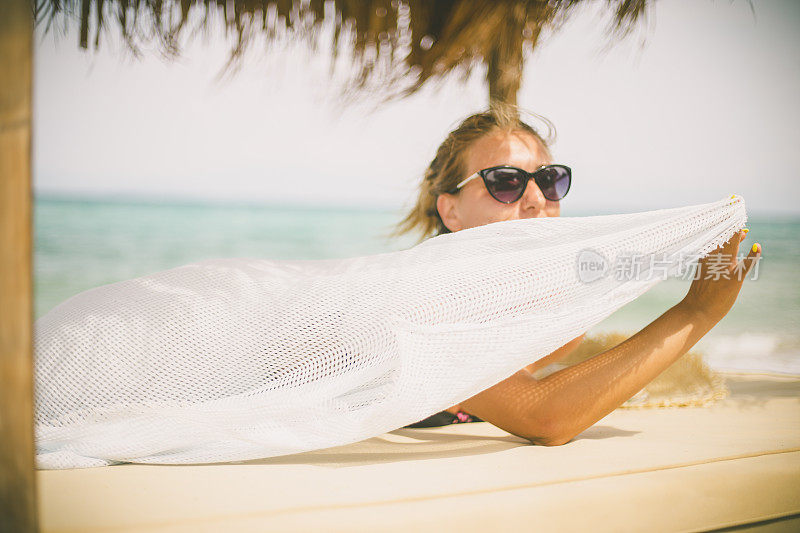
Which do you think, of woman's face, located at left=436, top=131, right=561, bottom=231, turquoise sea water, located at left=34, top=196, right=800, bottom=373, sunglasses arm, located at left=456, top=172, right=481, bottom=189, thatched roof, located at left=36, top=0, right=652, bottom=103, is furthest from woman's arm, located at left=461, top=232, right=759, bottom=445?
turquoise sea water, located at left=34, top=196, right=800, bottom=373

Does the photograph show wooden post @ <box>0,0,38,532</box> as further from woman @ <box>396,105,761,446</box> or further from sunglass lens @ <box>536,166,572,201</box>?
sunglass lens @ <box>536,166,572,201</box>

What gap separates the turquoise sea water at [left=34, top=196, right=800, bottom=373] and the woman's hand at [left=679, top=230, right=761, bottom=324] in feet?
16.7

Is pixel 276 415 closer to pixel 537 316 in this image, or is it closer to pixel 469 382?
pixel 469 382

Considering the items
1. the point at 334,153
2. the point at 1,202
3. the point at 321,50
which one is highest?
the point at 334,153

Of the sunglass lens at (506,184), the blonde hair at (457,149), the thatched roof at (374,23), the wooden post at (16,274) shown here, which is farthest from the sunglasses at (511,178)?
the wooden post at (16,274)

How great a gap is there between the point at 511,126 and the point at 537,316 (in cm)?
94

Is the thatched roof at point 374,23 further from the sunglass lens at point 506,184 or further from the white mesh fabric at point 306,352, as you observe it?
the white mesh fabric at point 306,352

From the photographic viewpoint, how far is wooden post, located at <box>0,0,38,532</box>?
61cm

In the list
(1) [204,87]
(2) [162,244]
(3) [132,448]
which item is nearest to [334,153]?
(1) [204,87]

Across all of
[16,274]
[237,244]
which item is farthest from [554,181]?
[237,244]

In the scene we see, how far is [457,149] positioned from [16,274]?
1.47 metres

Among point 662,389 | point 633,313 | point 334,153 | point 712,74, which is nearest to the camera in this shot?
point 662,389

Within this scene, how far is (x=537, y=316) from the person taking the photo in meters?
1.10

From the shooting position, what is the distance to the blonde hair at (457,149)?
184cm
